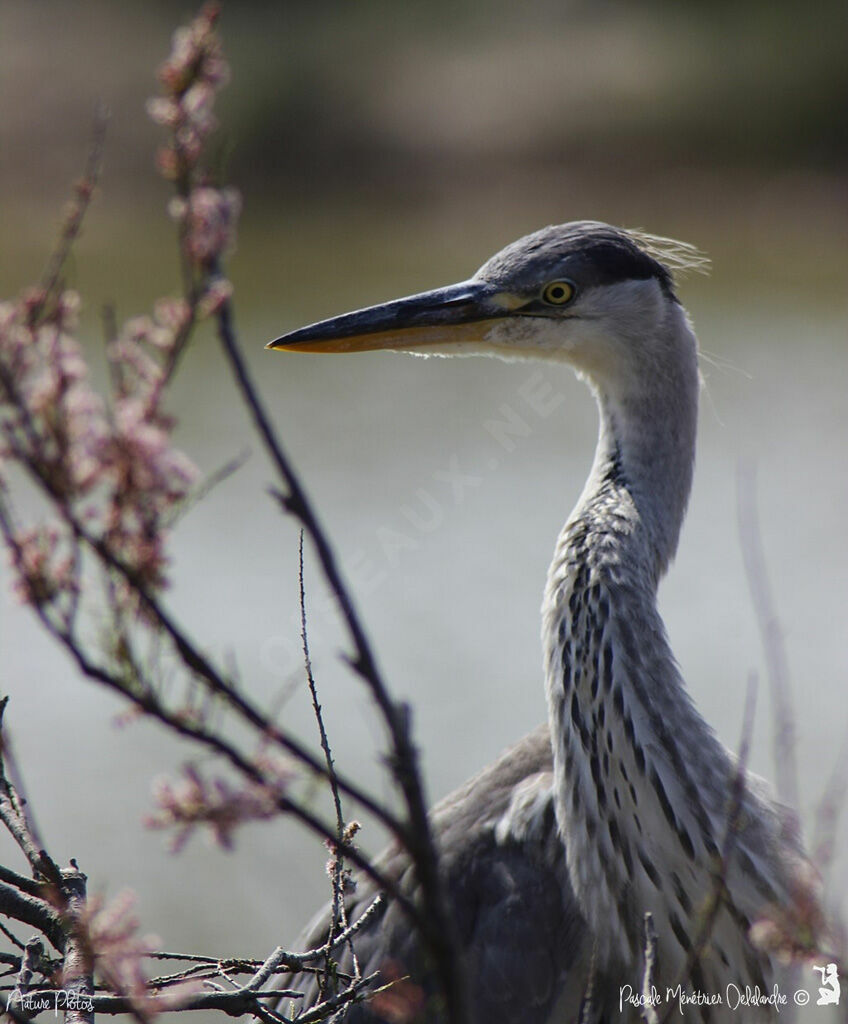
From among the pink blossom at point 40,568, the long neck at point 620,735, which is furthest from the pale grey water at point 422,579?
the pink blossom at point 40,568

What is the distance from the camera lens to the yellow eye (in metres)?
2.46

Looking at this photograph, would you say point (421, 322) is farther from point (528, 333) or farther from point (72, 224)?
point (72, 224)

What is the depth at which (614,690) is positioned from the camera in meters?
2.10

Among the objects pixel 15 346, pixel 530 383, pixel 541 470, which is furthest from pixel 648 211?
pixel 15 346

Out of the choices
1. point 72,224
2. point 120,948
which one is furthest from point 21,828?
point 72,224

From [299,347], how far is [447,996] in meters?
1.51

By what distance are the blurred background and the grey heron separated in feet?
0.69

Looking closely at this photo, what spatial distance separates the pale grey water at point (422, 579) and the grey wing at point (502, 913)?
1596 mm

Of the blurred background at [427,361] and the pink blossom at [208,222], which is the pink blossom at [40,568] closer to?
the pink blossom at [208,222]

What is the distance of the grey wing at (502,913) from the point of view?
2206 mm

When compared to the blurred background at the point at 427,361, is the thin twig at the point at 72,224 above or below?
below

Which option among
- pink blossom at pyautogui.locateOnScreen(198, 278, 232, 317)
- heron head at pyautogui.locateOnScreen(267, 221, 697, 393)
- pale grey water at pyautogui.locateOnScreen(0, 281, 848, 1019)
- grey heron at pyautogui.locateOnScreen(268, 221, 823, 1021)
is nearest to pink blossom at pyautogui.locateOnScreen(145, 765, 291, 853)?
pink blossom at pyautogui.locateOnScreen(198, 278, 232, 317)

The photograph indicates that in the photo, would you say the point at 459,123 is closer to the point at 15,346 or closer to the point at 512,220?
the point at 512,220

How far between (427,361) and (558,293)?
9003 mm
